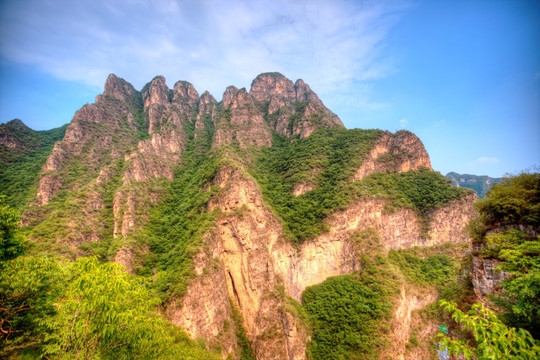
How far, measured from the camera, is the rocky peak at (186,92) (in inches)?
4373

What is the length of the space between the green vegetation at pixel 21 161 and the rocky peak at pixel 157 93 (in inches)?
1428

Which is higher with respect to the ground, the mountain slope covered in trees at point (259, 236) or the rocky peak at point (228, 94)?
the rocky peak at point (228, 94)

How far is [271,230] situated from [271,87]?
10192cm

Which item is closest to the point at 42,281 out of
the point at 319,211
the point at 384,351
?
the point at 384,351

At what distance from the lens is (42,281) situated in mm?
A: 9500

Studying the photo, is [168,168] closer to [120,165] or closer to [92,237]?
[120,165]

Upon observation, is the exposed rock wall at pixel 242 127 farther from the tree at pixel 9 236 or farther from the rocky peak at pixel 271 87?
the tree at pixel 9 236

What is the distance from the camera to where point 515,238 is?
50.4 ft

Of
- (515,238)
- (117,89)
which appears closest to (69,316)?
(515,238)

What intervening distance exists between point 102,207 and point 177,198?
54.6 ft

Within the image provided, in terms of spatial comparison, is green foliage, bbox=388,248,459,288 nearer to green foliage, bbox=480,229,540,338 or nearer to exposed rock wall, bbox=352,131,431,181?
exposed rock wall, bbox=352,131,431,181

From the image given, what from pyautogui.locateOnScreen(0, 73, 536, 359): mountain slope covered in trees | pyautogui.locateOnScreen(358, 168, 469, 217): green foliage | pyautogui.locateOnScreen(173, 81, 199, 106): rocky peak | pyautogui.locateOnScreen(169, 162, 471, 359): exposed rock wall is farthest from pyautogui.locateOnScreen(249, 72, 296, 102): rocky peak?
pyautogui.locateOnScreen(169, 162, 471, 359): exposed rock wall

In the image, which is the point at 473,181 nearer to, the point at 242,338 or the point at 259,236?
the point at 259,236

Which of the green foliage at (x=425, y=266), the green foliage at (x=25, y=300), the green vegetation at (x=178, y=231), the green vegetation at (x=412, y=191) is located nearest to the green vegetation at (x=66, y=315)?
the green foliage at (x=25, y=300)
